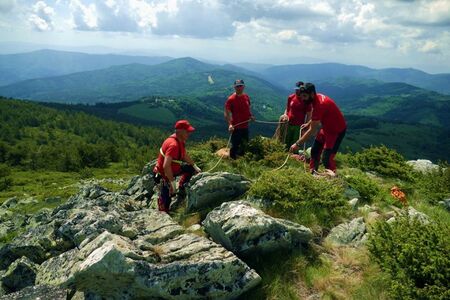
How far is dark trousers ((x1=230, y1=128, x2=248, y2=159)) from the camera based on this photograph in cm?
1717

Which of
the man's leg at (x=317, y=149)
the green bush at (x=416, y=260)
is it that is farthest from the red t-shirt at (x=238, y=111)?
the green bush at (x=416, y=260)

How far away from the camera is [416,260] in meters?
7.21

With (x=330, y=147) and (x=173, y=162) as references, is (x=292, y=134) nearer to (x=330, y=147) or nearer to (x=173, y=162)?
(x=330, y=147)

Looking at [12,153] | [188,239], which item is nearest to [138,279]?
[188,239]

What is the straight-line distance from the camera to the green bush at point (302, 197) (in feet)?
36.1

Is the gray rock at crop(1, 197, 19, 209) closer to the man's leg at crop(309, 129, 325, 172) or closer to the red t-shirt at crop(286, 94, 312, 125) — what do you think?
the red t-shirt at crop(286, 94, 312, 125)

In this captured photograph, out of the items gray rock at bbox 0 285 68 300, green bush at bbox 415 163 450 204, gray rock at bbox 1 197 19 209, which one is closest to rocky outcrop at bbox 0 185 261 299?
gray rock at bbox 0 285 68 300

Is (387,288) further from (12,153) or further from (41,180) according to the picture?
(12,153)

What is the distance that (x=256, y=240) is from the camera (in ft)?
30.4

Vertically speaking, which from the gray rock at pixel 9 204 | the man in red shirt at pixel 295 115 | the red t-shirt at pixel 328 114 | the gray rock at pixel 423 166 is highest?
the red t-shirt at pixel 328 114

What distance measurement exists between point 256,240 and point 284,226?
2.76 feet

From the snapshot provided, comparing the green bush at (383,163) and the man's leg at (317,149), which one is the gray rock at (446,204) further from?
the man's leg at (317,149)

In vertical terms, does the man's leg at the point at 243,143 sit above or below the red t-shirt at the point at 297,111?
below

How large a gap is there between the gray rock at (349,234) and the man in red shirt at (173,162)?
5619 millimetres
